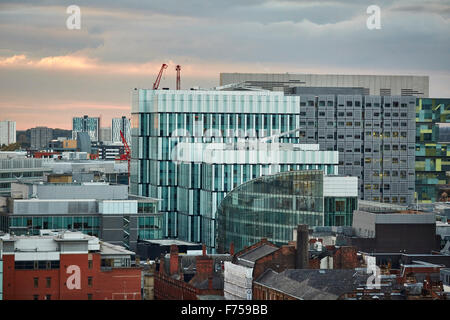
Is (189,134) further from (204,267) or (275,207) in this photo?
(204,267)

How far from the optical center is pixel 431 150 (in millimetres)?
163250

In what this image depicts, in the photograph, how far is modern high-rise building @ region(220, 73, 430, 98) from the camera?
169 meters

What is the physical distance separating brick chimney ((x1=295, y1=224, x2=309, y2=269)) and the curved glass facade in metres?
18.7

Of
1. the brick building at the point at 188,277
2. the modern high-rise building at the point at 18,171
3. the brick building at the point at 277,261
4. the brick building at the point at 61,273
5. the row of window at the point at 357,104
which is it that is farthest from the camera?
the row of window at the point at 357,104

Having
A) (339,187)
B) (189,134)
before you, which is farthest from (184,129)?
(339,187)

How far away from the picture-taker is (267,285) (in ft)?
172

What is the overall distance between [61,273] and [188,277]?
833 centimetres

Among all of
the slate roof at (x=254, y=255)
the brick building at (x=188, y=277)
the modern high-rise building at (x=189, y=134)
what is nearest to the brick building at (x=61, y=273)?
the brick building at (x=188, y=277)

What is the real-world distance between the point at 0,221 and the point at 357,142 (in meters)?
77.4

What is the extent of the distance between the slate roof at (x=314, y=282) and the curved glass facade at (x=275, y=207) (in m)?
24.1

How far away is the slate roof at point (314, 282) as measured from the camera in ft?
154

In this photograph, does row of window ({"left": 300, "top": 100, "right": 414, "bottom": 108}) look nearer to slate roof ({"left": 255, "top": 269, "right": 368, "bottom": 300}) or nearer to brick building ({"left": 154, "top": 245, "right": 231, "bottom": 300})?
brick building ({"left": 154, "top": 245, "right": 231, "bottom": 300})

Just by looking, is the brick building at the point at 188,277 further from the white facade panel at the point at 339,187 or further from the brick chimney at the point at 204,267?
the white facade panel at the point at 339,187
